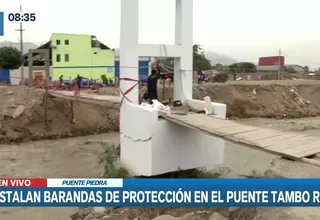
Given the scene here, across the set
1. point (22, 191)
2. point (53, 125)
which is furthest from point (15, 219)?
point (53, 125)

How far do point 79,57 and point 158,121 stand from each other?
26.6m

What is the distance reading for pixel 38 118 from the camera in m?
15.4

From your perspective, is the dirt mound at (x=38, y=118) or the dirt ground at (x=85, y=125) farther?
the dirt mound at (x=38, y=118)

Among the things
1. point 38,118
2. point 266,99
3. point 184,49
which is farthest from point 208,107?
point 266,99

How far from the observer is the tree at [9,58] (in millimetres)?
25078

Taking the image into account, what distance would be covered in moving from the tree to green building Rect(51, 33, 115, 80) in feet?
16.6

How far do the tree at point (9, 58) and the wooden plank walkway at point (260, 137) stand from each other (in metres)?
20.7

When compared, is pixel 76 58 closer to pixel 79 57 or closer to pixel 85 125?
pixel 79 57

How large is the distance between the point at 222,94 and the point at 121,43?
13.7m

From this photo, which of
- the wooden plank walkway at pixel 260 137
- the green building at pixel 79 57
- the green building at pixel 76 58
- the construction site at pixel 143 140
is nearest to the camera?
the wooden plank walkway at pixel 260 137

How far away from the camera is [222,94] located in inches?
826
